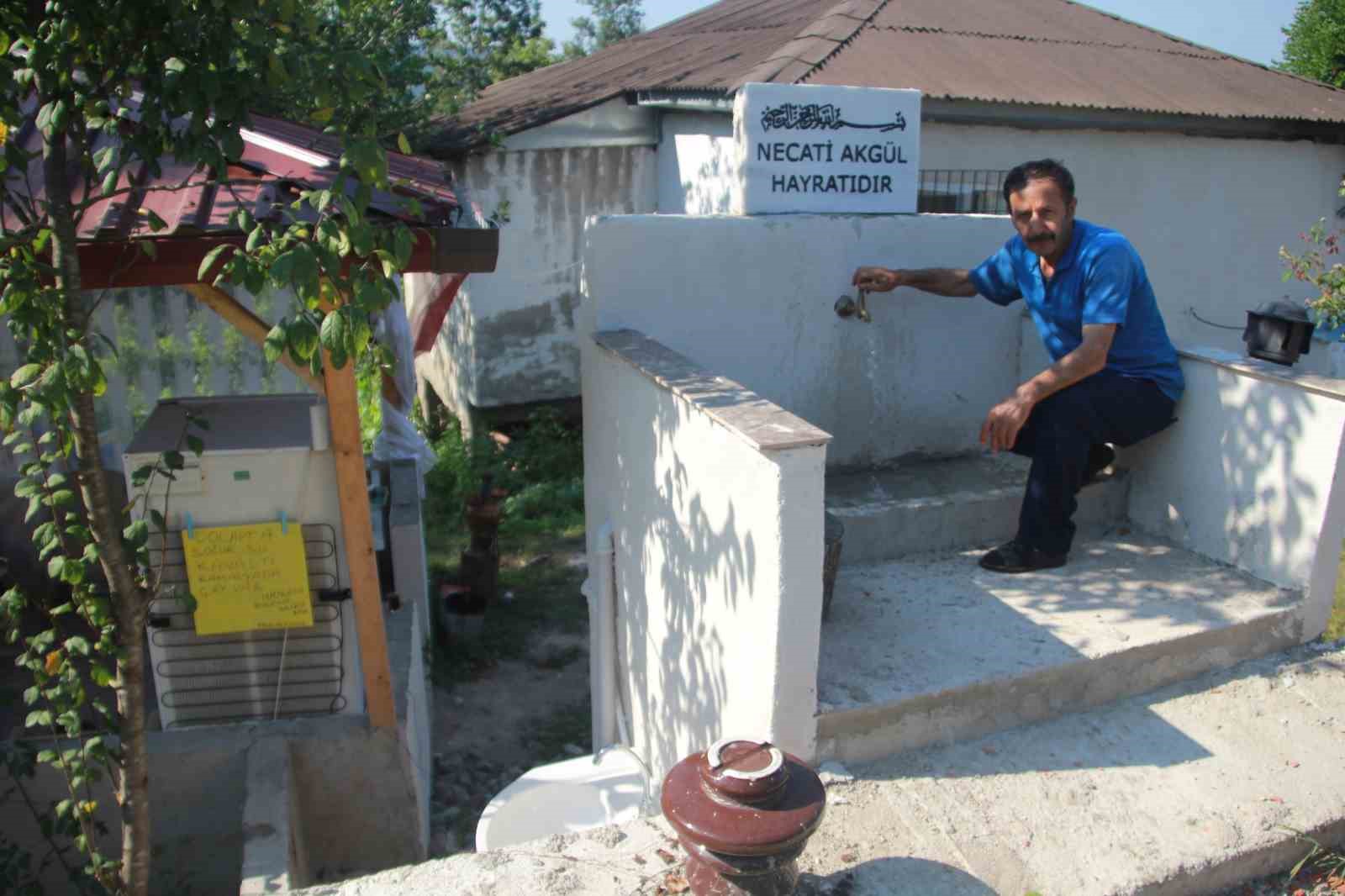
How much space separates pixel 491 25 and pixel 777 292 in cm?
857

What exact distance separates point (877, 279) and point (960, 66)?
4.53 metres

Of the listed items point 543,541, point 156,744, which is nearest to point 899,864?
point 156,744

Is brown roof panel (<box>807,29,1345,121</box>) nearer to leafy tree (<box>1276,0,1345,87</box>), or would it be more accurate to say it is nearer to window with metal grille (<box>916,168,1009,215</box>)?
window with metal grille (<box>916,168,1009,215</box>)

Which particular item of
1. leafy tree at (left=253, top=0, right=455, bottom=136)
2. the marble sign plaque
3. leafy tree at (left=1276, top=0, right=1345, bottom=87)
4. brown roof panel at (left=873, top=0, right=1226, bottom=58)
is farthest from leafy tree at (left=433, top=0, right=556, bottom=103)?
leafy tree at (left=1276, top=0, right=1345, bottom=87)

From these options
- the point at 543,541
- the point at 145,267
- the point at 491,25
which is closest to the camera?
the point at 145,267

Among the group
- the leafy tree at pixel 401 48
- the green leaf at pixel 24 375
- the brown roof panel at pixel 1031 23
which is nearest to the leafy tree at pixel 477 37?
the leafy tree at pixel 401 48

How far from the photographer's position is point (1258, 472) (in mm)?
3775

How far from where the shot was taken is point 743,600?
9.90 feet

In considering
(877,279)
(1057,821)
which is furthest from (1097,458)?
(1057,821)

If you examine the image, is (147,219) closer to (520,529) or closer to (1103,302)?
(1103,302)

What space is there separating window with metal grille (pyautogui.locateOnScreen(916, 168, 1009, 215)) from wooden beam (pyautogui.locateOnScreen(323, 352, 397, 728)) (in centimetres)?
533

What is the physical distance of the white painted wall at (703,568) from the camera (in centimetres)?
279

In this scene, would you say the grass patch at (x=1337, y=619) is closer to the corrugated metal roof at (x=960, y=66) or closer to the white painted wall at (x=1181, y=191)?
the white painted wall at (x=1181, y=191)

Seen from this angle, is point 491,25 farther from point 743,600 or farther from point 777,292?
point 743,600
